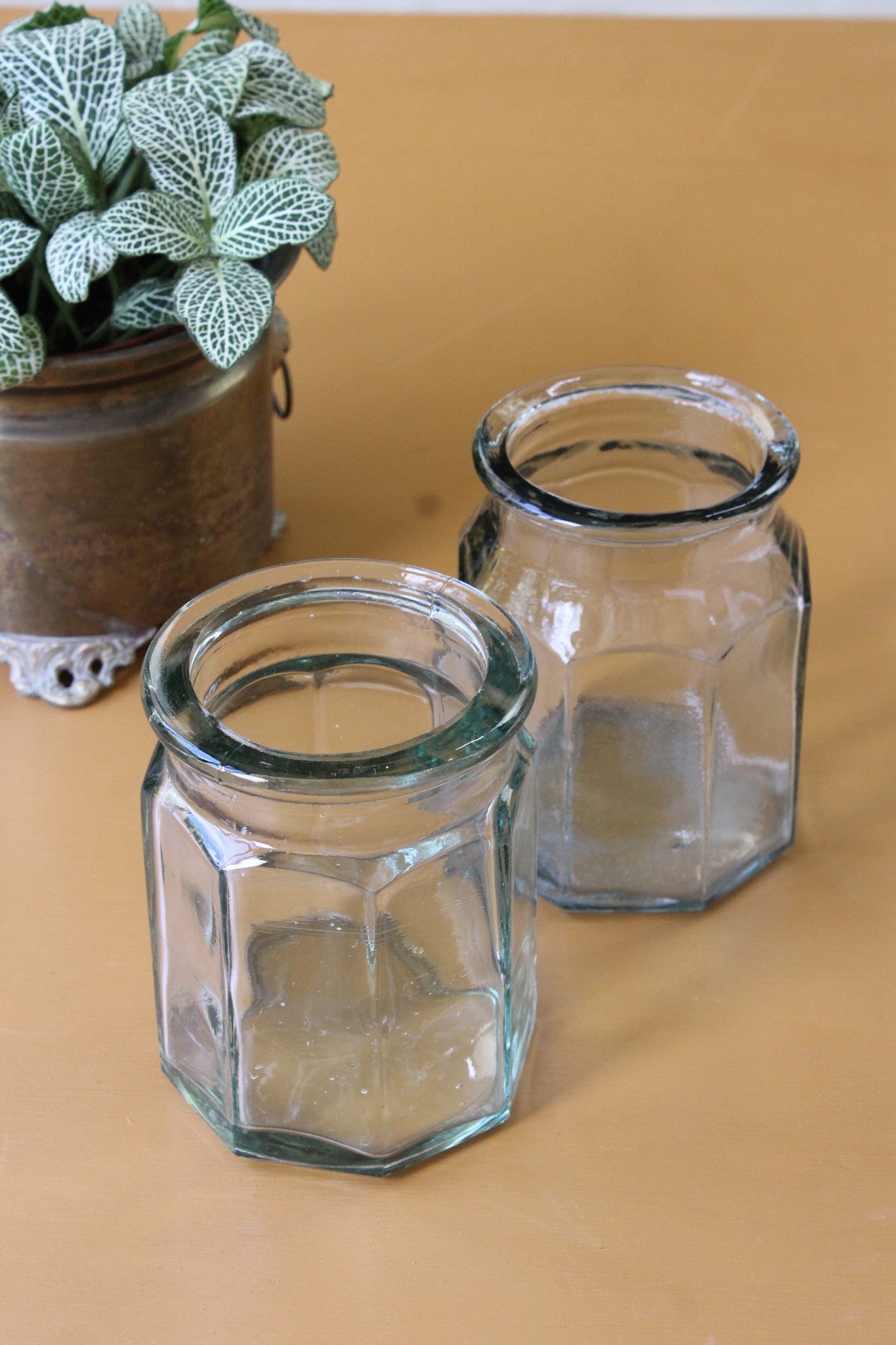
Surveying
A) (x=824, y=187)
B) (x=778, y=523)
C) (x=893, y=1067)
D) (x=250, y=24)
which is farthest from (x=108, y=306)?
(x=824, y=187)

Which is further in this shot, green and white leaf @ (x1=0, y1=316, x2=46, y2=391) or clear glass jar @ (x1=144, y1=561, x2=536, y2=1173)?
green and white leaf @ (x1=0, y1=316, x2=46, y2=391)

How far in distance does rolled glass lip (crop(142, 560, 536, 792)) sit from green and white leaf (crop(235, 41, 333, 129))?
0.67ft

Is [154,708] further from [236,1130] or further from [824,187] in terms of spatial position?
[824,187]

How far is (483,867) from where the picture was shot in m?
0.36

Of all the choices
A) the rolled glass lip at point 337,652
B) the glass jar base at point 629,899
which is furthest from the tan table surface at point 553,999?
the rolled glass lip at point 337,652

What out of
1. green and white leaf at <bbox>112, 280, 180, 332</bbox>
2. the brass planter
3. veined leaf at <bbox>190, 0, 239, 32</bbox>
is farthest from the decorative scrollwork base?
veined leaf at <bbox>190, 0, 239, 32</bbox>

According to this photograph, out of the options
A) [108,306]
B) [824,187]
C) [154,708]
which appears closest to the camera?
[154,708]

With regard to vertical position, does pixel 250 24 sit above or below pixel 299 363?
above

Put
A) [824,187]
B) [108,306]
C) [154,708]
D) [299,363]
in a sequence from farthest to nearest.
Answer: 1. [824,187]
2. [299,363]
3. [108,306]
4. [154,708]

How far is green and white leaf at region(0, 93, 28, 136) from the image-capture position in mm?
499

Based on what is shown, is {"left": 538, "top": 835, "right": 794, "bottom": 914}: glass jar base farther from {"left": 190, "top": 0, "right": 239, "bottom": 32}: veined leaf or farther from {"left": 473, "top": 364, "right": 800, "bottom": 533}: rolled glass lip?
{"left": 190, "top": 0, "right": 239, "bottom": 32}: veined leaf

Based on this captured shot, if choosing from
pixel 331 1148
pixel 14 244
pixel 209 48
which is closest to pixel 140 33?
pixel 209 48

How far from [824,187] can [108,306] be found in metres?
0.44

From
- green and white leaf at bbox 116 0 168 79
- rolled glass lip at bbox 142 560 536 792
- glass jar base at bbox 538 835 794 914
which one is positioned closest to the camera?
rolled glass lip at bbox 142 560 536 792
